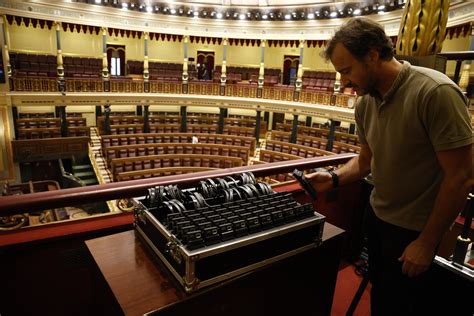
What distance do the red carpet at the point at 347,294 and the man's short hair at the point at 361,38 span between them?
180 centimetres

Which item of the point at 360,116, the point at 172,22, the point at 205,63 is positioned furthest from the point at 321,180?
the point at 205,63

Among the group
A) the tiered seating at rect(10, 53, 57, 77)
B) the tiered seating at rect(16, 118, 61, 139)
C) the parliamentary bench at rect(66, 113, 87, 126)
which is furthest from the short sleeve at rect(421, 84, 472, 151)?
the tiered seating at rect(10, 53, 57, 77)

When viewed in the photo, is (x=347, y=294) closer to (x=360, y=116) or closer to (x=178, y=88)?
(x=360, y=116)

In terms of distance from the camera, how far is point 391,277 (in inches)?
61.7

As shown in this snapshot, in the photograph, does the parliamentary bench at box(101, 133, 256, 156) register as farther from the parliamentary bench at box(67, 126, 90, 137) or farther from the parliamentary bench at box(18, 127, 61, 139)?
the parliamentary bench at box(18, 127, 61, 139)

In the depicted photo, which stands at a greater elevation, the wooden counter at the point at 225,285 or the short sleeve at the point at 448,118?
the short sleeve at the point at 448,118

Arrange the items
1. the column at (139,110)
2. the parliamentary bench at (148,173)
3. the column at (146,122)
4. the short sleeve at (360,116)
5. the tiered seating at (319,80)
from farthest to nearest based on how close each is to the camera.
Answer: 1. the column at (139,110)
2. the tiered seating at (319,80)
3. the column at (146,122)
4. the parliamentary bench at (148,173)
5. the short sleeve at (360,116)

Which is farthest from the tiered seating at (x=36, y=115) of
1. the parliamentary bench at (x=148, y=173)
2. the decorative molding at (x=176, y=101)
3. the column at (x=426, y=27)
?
the column at (x=426, y=27)

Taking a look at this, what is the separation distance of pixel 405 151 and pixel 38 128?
53.6 feet

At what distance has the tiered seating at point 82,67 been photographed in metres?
17.0

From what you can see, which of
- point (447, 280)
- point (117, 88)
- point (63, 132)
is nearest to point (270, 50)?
point (117, 88)

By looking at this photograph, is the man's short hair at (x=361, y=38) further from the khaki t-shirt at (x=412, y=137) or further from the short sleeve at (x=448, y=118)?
the short sleeve at (x=448, y=118)

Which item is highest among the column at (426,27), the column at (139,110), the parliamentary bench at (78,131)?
the column at (426,27)

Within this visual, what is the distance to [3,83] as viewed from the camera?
13242mm
